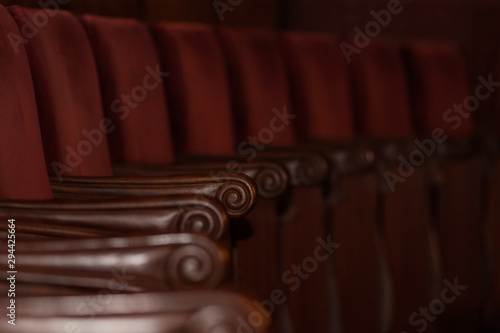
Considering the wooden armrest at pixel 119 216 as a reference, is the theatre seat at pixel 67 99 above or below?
above

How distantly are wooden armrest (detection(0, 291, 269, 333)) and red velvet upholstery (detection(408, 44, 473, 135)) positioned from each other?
4.14 ft

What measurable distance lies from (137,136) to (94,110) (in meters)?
0.11

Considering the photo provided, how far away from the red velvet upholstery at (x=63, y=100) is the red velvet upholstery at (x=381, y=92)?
0.68 meters

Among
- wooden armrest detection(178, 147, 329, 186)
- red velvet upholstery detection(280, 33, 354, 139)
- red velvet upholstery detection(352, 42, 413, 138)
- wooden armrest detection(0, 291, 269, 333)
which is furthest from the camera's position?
red velvet upholstery detection(352, 42, 413, 138)

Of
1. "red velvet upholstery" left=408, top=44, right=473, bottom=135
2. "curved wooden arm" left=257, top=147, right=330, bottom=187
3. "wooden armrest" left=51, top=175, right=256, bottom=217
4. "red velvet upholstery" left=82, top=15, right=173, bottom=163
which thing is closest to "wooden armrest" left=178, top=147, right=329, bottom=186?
"curved wooden arm" left=257, top=147, right=330, bottom=187

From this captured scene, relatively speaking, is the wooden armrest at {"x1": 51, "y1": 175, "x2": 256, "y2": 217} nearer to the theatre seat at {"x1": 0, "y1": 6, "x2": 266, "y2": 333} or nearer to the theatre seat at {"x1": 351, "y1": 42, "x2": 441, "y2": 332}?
the theatre seat at {"x1": 0, "y1": 6, "x2": 266, "y2": 333}

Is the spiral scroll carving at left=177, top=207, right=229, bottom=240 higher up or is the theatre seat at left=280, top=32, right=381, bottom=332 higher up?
the spiral scroll carving at left=177, top=207, right=229, bottom=240

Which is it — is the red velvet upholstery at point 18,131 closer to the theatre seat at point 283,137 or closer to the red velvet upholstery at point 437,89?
the theatre seat at point 283,137

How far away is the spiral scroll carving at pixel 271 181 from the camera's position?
2.70 ft

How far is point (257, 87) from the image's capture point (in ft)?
4.00

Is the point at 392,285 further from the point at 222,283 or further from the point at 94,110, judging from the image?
the point at 222,283

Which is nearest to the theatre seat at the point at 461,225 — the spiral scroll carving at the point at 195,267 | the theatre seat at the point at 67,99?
the theatre seat at the point at 67,99

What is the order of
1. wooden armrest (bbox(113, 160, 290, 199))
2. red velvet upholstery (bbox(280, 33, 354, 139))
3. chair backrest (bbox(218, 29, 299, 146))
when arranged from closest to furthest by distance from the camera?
1. wooden armrest (bbox(113, 160, 290, 199))
2. chair backrest (bbox(218, 29, 299, 146))
3. red velvet upholstery (bbox(280, 33, 354, 139))

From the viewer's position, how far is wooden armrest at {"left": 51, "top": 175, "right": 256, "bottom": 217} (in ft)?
2.16
